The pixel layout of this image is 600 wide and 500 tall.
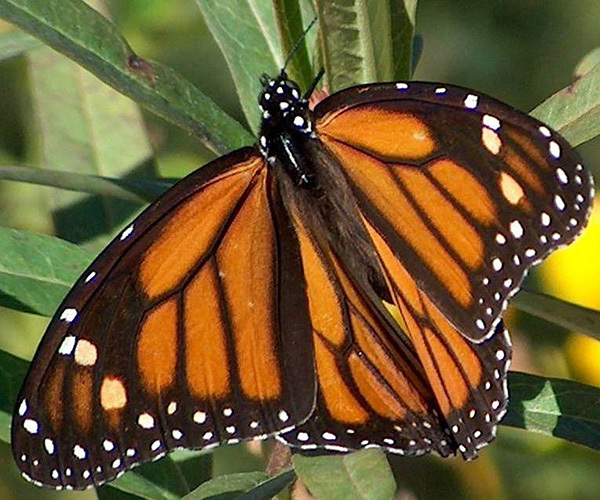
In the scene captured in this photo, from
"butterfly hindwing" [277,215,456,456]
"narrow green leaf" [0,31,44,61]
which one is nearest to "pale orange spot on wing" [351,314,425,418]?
"butterfly hindwing" [277,215,456,456]

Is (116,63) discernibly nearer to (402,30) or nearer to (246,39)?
(246,39)

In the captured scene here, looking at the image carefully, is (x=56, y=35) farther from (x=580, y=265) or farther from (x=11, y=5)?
(x=580, y=265)

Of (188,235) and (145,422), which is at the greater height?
(188,235)

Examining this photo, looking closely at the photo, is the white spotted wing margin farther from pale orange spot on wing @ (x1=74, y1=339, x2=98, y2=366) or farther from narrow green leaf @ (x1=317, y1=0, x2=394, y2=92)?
narrow green leaf @ (x1=317, y1=0, x2=394, y2=92)

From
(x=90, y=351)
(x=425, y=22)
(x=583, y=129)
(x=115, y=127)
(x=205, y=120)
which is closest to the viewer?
(x=90, y=351)

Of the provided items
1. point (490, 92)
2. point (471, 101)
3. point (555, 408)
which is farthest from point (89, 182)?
point (490, 92)

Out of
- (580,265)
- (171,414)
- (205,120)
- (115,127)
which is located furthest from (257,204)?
(580,265)

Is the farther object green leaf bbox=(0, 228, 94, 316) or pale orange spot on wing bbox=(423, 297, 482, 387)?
green leaf bbox=(0, 228, 94, 316)
